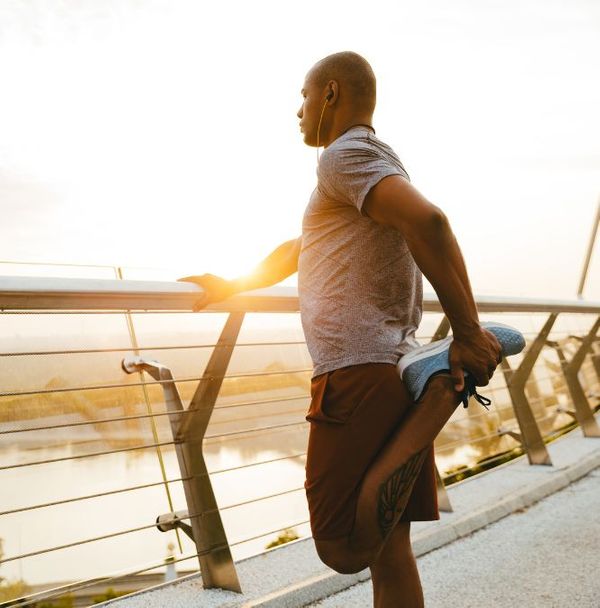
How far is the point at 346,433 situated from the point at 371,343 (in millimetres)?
222

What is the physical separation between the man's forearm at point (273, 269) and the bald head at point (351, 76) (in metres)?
0.61

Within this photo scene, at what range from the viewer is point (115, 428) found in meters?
1.97

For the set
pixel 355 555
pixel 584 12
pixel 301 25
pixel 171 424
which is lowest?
pixel 355 555

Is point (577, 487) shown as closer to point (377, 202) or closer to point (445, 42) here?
point (377, 202)

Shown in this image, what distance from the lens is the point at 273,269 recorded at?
6.82 feet

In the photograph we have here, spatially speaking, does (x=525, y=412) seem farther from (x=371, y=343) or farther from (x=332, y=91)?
(x=332, y=91)

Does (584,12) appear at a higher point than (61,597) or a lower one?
higher

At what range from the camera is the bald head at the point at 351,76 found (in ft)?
5.08

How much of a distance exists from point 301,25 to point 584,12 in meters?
2.20

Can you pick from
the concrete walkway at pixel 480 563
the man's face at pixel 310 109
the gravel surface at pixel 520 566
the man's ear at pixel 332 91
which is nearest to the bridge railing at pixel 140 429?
the concrete walkway at pixel 480 563

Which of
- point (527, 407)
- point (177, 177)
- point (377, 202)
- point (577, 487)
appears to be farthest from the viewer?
point (177, 177)

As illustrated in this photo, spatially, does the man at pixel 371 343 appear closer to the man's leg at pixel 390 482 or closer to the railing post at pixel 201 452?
the man's leg at pixel 390 482

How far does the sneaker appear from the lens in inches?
53.4

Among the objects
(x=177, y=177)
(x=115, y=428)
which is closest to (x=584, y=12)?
(x=115, y=428)
